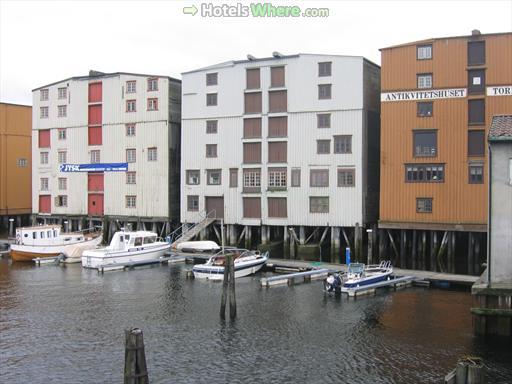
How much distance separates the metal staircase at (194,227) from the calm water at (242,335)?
47.2ft

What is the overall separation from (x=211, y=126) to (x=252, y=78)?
5.87 m

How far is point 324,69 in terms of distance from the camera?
51.2m

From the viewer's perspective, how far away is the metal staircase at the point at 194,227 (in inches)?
2109

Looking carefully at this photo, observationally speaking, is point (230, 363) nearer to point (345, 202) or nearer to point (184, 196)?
point (345, 202)

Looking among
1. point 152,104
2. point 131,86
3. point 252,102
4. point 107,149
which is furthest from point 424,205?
point 107,149

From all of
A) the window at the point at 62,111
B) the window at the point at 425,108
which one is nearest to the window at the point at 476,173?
the window at the point at 425,108

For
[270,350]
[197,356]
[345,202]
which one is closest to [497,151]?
[270,350]

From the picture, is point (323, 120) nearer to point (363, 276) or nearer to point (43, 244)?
point (363, 276)

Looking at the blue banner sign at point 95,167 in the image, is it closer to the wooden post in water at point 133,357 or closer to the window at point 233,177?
the window at point 233,177

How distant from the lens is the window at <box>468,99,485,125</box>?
148 feet

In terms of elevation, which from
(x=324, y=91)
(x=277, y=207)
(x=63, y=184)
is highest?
(x=324, y=91)

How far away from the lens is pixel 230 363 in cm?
2338

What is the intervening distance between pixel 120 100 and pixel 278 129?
17.3 metres

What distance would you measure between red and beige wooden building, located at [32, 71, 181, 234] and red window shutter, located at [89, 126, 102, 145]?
0.05m
